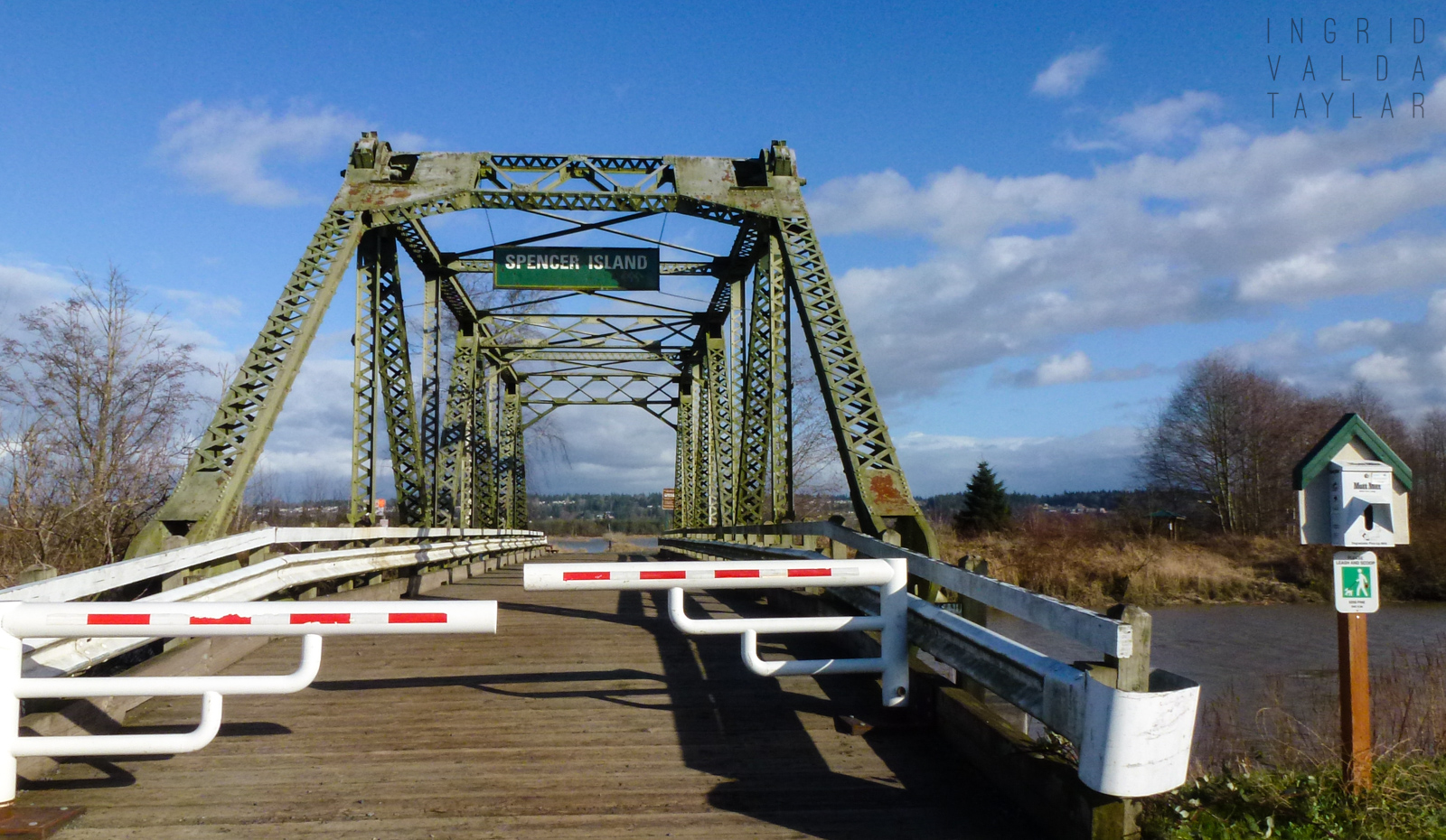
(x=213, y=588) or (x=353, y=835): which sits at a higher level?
(x=213, y=588)

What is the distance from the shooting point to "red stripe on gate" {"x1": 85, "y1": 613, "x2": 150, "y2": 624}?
3979 millimetres

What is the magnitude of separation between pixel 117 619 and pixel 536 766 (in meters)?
1.85

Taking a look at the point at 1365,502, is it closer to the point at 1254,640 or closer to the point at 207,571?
the point at 207,571

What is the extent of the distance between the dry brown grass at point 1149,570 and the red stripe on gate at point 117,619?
78.1ft

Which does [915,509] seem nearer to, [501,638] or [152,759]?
[501,638]

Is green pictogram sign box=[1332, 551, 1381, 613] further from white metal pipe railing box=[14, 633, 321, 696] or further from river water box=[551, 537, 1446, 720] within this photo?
river water box=[551, 537, 1446, 720]

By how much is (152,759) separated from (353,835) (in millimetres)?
1518

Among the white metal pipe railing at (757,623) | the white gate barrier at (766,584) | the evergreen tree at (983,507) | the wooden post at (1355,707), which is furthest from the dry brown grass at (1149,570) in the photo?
the wooden post at (1355,707)

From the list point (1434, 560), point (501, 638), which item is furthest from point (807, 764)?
point (1434, 560)

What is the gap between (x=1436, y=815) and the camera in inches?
153

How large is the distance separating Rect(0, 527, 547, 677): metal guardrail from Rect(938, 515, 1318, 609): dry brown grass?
63.3ft

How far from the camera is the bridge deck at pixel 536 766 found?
12.2 feet

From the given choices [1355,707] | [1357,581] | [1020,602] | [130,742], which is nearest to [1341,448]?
[1357,581]

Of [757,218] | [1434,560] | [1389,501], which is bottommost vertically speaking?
[1434,560]
